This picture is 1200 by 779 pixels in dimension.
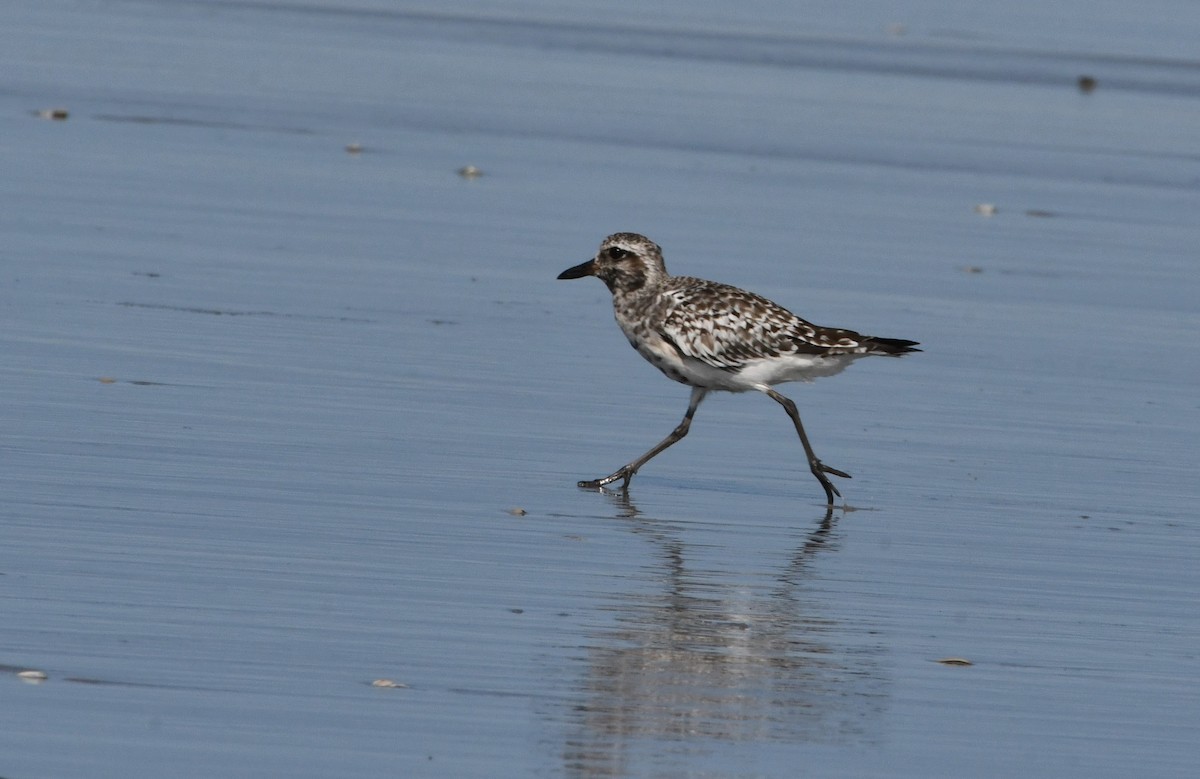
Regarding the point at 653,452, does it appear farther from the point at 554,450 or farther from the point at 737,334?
the point at 737,334

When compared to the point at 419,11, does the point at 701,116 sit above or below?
below

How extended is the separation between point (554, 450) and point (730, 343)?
88cm

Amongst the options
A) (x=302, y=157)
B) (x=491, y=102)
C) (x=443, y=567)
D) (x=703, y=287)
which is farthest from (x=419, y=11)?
(x=443, y=567)

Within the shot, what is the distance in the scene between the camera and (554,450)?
9.79m

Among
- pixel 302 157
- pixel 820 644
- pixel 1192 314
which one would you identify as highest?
pixel 302 157

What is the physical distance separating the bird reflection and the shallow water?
0.02 meters

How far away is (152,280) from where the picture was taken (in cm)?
1269

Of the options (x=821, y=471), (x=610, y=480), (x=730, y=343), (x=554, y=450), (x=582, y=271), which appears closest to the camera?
(x=610, y=480)

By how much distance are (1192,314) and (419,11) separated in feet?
66.4

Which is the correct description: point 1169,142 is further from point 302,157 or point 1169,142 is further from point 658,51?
point 302,157

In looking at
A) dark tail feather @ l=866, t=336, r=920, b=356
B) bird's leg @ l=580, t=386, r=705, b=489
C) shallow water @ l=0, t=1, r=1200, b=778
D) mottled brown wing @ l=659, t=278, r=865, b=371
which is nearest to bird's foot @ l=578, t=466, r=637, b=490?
bird's leg @ l=580, t=386, r=705, b=489

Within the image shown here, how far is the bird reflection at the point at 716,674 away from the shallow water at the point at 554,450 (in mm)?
20

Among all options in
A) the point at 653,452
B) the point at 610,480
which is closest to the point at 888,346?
the point at 653,452

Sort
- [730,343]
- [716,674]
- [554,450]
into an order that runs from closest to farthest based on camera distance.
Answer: [716,674]
[730,343]
[554,450]
